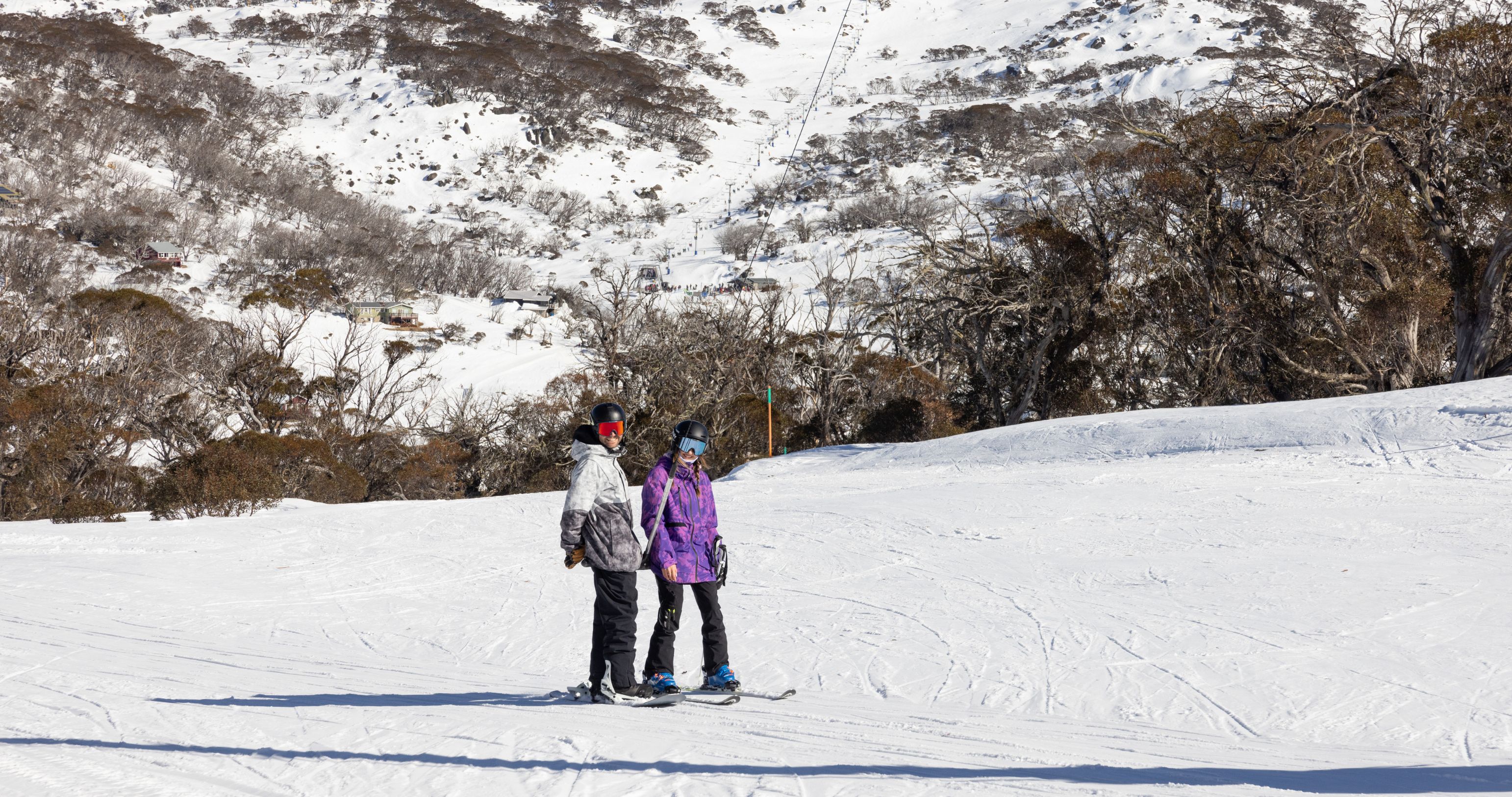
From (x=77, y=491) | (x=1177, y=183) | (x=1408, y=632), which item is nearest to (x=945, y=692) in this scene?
(x=1408, y=632)

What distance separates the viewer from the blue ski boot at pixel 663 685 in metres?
5.18

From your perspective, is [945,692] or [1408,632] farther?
[1408,632]

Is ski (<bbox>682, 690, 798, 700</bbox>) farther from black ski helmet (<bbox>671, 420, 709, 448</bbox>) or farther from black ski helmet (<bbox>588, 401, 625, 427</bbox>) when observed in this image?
black ski helmet (<bbox>588, 401, 625, 427</bbox>)

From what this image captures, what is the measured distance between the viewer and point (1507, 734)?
417cm

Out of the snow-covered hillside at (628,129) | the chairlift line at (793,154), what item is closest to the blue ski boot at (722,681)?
the chairlift line at (793,154)

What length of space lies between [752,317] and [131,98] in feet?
239

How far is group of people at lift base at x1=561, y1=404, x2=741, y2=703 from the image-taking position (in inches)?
199

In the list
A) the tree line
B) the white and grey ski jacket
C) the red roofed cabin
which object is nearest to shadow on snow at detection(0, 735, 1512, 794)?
the white and grey ski jacket

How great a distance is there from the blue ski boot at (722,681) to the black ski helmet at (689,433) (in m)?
1.24

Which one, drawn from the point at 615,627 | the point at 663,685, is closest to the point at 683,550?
the point at 615,627

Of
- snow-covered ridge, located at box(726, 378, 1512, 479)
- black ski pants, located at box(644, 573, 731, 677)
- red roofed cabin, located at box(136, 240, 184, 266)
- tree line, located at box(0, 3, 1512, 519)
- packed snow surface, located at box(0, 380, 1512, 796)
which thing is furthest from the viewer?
red roofed cabin, located at box(136, 240, 184, 266)

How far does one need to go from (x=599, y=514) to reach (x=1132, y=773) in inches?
108

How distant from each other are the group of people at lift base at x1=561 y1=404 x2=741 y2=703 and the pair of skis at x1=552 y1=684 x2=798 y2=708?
0.03m

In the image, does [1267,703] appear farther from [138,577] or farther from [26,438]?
[26,438]
